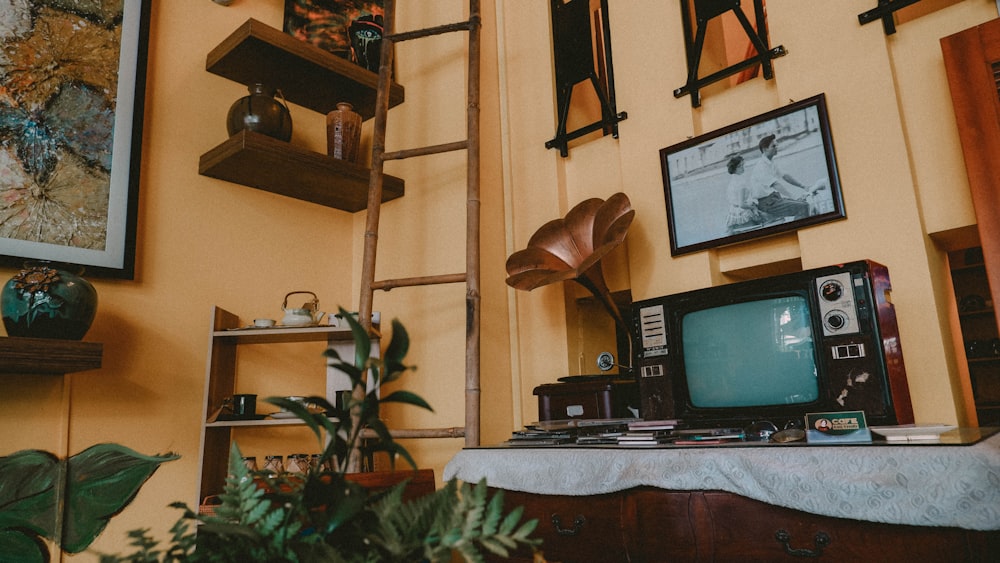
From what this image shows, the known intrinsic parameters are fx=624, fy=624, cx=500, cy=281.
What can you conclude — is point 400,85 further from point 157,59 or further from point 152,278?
point 152,278

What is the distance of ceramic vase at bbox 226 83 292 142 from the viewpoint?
2.09m

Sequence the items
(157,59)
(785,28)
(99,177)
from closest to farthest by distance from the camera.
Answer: (785,28) < (99,177) < (157,59)

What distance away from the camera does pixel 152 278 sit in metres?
2.00

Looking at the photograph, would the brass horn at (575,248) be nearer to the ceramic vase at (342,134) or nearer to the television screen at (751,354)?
the television screen at (751,354)

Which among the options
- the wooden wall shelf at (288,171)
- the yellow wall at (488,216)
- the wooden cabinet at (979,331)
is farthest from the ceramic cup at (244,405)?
the wooden cabinet at (979,331)

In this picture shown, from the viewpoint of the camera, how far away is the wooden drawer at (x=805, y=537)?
90 centimetres

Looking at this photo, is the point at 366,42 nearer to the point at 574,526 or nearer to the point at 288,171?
the point at 288,171

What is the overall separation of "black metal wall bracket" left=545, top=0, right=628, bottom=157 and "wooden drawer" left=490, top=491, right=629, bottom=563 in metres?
1.31

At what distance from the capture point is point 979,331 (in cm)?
376

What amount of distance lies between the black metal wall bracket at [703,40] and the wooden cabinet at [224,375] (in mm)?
1322

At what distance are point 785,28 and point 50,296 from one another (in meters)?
2.09

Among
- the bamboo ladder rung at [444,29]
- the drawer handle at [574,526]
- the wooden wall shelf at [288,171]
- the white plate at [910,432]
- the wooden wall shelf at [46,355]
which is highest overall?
the bamboo ladder rung at [444,29]

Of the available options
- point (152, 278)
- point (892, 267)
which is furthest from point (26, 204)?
point (892, 267)

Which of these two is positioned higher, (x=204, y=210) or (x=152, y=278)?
(x=204, y=210)
